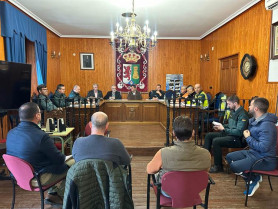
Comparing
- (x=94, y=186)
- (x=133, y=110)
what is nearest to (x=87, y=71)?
(x=133, y=110)

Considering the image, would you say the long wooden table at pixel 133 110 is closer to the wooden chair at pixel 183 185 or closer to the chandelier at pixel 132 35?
the chandelier at pixel 132 35

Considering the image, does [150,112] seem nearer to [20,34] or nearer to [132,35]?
[132,35]

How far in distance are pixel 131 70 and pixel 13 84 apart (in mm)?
5323

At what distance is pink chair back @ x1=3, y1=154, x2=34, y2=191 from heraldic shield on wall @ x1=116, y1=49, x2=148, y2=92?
6644 mm

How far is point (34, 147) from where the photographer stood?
2002mm

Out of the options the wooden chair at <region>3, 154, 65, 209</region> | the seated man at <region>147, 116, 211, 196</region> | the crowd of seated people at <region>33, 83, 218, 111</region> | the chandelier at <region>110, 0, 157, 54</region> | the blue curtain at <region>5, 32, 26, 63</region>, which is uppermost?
the chandelier at <region>110, 0, 157, 54</region>

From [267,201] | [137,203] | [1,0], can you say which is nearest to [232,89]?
[267,201]

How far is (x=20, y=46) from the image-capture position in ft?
16.0

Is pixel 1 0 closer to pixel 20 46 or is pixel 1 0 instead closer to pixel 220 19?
pixel 20 46

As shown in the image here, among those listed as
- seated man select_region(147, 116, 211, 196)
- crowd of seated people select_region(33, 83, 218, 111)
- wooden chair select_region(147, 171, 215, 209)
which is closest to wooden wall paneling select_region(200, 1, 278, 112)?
crowd of seated people select_region(33, 83, 218, 111)

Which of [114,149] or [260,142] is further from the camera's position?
[260,142]

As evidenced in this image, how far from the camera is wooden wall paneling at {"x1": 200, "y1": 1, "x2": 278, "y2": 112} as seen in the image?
4363 millimetres

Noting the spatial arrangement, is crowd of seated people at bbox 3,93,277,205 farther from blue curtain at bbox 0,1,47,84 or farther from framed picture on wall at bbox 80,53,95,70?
framed picture on wall at bbox 80,53,95,70

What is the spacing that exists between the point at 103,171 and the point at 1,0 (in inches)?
180
